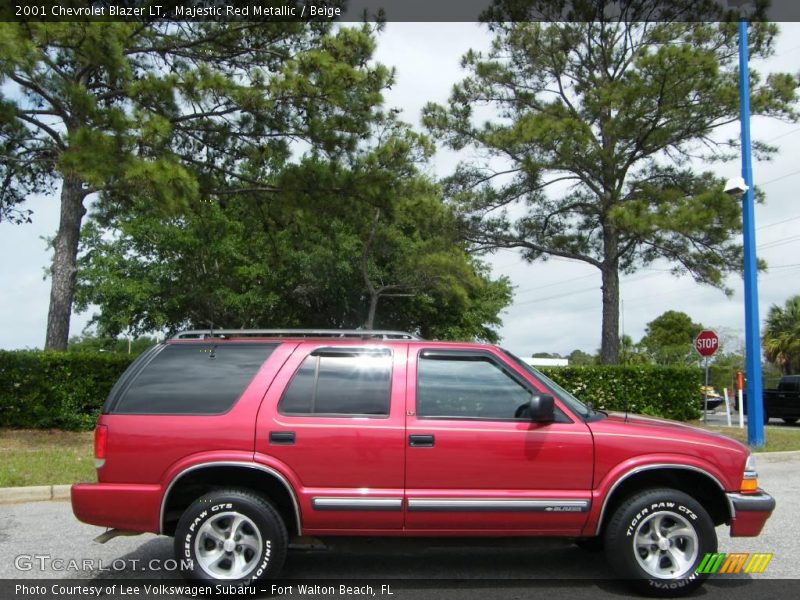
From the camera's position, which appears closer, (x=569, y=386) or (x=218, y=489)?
(x=218, y=489)

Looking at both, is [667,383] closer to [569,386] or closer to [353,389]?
[569,386]

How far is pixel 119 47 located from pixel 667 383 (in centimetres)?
1395

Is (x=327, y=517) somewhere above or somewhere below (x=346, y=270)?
below

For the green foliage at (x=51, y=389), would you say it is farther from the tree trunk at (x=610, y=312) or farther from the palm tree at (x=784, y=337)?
Answer: the palm tree at (x=784, y=337)

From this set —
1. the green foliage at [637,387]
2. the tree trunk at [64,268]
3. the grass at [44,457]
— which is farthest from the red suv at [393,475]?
the green foliage at [637,387]

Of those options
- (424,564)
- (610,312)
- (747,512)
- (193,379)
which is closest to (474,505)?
(424,564)

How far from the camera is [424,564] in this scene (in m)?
5.58

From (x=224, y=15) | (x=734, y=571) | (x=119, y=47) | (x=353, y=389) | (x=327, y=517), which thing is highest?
(x=224, y=15)

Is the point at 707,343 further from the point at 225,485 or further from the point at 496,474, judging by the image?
the point at 225,485

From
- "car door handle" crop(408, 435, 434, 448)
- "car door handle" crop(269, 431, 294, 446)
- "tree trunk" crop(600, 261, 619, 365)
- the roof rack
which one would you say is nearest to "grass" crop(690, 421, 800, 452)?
"tree trunk" crop(600, 261, 619, 365)

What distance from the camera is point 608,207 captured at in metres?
17.7

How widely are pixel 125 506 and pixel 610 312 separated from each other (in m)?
15.9

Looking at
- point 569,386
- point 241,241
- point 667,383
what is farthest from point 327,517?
point 241,241

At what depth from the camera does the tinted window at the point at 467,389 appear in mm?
4922
